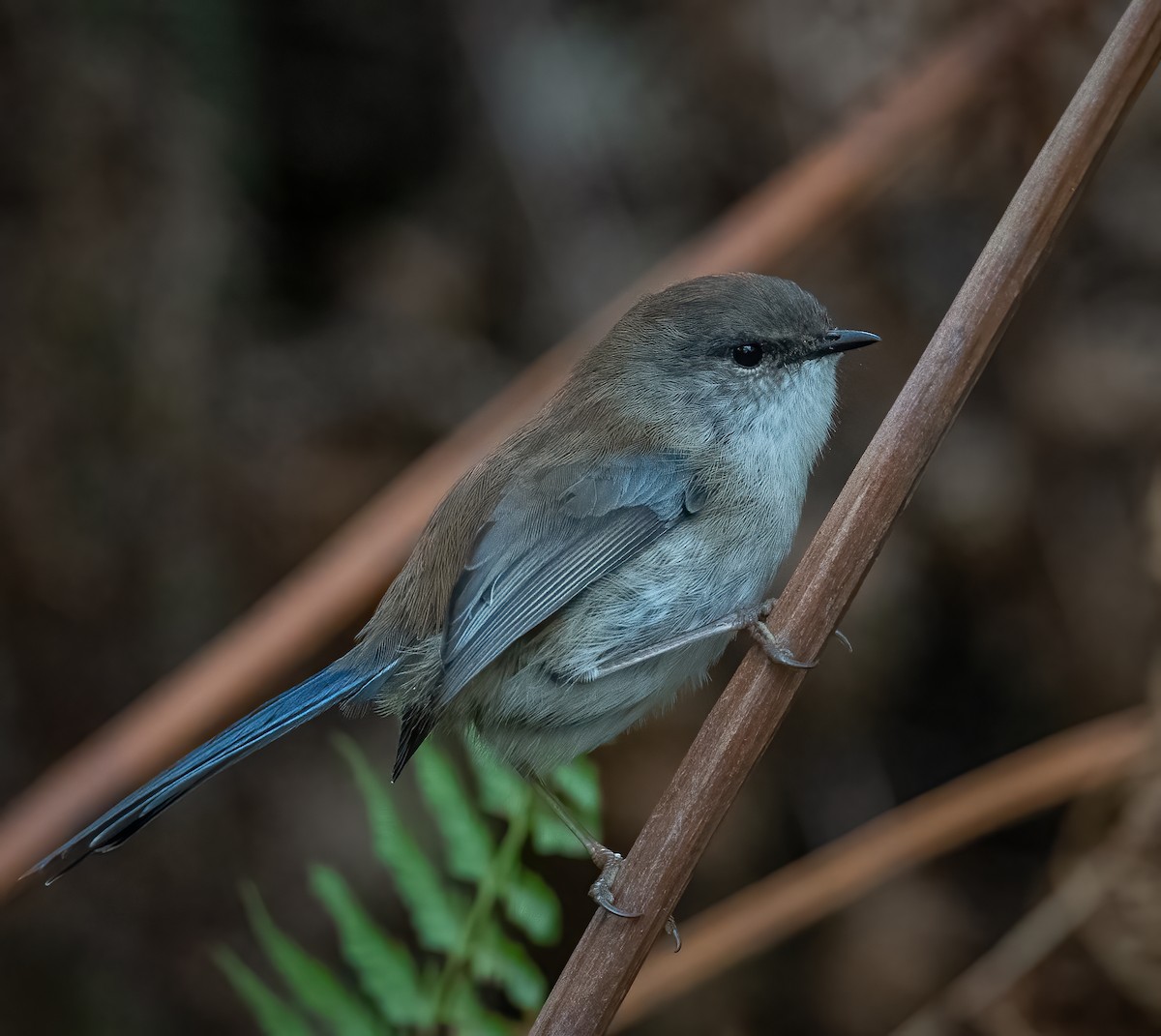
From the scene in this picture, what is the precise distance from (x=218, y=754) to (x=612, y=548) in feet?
2.16

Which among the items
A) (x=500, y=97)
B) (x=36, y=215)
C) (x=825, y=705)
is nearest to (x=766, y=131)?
(x=500, y=97)

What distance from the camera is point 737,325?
2066 millimetres

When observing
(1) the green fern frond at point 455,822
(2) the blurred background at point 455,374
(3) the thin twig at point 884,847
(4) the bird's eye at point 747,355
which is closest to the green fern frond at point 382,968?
(1) the green fern frond at point 455,822

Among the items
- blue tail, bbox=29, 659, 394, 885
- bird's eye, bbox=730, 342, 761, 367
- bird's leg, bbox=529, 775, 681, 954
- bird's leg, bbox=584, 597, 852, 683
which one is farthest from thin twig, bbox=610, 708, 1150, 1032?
bird's eye, bbox=730, 342, 761, 367

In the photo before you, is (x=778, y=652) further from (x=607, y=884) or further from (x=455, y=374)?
(x=455, y=374)

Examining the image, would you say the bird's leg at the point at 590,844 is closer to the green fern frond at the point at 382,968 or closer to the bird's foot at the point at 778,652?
the green fern frond at the point at 382,968

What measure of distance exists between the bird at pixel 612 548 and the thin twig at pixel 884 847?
1.75 ft

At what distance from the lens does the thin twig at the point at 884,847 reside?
2.40 m

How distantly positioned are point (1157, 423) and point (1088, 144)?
194cm

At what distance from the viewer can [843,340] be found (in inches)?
78.9

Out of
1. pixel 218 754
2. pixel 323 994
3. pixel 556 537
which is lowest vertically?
pixel 323 994

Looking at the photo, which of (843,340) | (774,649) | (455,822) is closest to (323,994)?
(455,822)

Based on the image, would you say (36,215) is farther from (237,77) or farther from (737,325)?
(737,325)

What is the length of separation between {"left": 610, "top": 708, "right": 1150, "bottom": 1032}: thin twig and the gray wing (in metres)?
0.86
